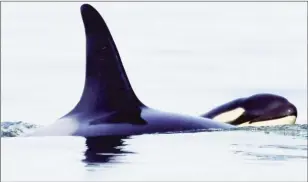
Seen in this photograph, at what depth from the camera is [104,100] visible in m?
14.1

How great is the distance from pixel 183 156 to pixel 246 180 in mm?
1980

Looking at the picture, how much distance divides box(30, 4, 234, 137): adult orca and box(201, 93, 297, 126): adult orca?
580 centimetres

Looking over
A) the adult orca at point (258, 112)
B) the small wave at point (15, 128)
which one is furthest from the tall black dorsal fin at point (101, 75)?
the adult orca at point (258, 112)

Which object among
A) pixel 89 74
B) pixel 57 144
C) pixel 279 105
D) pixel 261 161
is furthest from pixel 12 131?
pixel 261 161

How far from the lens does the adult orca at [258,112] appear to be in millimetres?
20156

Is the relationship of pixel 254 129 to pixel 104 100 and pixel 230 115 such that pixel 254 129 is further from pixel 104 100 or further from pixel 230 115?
pixel 230 115

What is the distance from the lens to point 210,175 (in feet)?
30.8

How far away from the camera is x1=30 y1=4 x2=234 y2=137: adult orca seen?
13.9 m

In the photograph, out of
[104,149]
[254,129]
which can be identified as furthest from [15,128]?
[104,149]

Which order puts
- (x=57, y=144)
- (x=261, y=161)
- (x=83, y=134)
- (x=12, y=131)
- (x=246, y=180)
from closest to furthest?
(x=246, y=180)
(x=261, y=161)
(x=57, y=144)
(x=83, y=134)
(x=12, y=131)

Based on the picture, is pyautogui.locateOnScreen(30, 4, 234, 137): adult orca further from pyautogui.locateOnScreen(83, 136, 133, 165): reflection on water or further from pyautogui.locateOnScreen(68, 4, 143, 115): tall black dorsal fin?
pyautogui.locateOnScreen(83, 136, 133, 165): reflection on water

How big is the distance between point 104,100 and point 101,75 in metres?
0.51

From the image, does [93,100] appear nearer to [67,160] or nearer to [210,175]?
[67,160]

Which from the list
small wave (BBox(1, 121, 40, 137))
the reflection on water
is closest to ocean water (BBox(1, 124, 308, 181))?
the reflection on water
